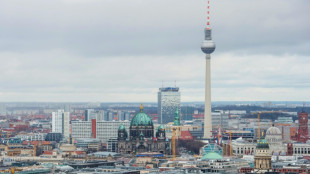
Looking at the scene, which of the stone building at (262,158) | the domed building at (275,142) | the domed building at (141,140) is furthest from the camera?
the domed building at (275,142)

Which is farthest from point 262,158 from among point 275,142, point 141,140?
point 275,142

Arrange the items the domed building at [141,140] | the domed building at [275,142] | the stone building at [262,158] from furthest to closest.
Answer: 1. the domed building at [275,142]
2. the domed building at [141,140]
3. the stone building at [262,158]

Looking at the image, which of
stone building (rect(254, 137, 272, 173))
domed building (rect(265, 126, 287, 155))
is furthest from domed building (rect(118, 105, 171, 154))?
stone building (rect(254, 137, 272, 173))

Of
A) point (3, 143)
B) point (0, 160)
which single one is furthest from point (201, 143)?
point (0, 160)

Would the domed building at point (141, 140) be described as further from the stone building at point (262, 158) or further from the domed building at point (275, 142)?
the stone building at point (262, 158)

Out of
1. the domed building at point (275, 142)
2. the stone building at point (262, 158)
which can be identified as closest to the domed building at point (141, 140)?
the domed building at point (275, 142)

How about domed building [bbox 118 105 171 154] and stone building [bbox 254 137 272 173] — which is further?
domed building [bbox 118 105 171 154]

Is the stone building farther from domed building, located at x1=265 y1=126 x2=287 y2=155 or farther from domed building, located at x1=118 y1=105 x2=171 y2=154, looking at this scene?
domed building, located at x1=265 y1=126 x2=287 y2=155

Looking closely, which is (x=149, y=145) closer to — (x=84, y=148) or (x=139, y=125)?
(x=139, y=125)

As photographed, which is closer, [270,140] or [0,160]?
[0,160]
